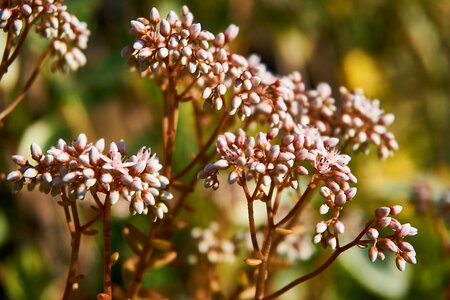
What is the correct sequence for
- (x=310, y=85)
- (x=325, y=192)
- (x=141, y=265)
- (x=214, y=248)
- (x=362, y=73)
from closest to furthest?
(x=325, y=192)
(x=141, y=265)
(x=214, y=248)
(x=362, y=73)
(x=310, y=85)

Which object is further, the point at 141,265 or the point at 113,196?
the point at 141,265

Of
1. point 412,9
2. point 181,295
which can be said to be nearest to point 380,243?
point 181,295

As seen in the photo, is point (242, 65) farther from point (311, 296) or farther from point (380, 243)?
point (311, 296)

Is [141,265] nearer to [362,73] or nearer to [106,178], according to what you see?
[106,178]

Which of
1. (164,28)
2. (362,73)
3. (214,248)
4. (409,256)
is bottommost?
(214,248)

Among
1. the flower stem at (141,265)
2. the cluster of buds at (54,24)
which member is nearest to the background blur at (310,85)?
the flower stem at (141,265)

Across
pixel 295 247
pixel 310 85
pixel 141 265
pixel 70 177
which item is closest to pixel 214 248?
pixel 295 247

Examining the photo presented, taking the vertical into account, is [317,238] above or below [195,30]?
below
